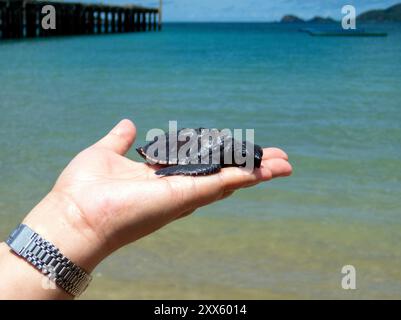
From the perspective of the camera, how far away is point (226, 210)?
26.7ft

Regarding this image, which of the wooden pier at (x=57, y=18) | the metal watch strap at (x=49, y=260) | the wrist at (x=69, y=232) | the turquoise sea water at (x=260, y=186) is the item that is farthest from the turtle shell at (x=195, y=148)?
the wooden pier at (x=57, y=18)

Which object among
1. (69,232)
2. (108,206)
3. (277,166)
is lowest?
(69,232)

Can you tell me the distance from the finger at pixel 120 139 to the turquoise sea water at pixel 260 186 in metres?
1.89

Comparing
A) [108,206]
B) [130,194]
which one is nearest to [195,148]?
[130,194]

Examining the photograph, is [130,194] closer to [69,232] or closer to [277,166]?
[69,232]

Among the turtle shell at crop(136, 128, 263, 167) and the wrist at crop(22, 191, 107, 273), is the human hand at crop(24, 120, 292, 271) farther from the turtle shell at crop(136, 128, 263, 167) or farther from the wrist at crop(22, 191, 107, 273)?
the turtle shell at crop(136, 128, 263, 167)

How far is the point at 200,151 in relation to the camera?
4695 millimetres

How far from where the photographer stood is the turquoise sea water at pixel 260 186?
6.26 m

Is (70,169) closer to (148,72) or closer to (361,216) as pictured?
(361,216)

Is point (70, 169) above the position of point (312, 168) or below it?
above

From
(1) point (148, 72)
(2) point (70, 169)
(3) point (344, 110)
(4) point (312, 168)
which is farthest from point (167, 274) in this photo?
(1) point (148, 72)

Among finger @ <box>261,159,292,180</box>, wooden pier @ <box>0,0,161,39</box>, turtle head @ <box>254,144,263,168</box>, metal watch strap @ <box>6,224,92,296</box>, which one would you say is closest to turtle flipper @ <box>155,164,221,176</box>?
turtle head @ <box>254,144,263,168</box>

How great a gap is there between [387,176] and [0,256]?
305 inches

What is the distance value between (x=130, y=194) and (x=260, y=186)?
557 centimetres
